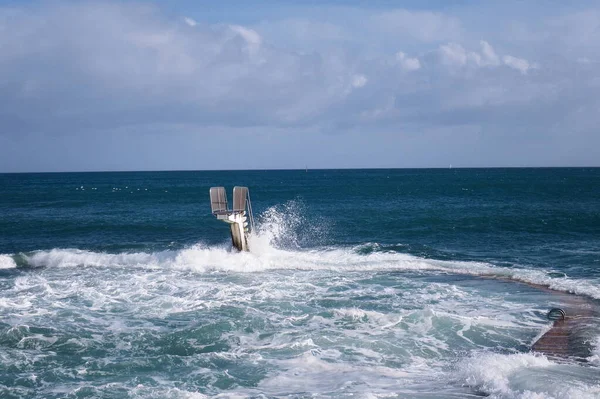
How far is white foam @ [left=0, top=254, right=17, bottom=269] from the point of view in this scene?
88.5 feet

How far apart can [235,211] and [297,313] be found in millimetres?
9586

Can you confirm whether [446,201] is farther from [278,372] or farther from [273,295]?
[278,372]

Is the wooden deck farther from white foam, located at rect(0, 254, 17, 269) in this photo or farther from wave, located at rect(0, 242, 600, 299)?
white foam, located at rect(0, 254, 17, 269)

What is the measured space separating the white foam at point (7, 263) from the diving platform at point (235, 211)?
10.00 m

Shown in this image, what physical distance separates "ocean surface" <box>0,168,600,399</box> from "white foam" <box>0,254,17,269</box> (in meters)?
0.06

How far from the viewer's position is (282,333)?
15.9 m

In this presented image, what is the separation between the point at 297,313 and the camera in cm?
1797

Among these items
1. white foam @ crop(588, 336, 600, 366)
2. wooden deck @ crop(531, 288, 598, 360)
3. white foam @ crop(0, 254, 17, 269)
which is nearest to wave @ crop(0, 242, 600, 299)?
white foam @ crop(0, 254, 17, 269)

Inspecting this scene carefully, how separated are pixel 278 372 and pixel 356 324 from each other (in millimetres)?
4259

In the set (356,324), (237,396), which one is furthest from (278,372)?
(356,324)

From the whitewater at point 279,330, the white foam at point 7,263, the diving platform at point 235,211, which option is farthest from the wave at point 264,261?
the diving platform at point 235,211

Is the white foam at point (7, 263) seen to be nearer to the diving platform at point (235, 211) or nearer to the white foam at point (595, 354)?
the diving platform at point (235, 211)

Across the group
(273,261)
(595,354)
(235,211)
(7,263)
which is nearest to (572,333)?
(595,354)

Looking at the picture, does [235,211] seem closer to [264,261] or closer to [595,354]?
[264,261]
